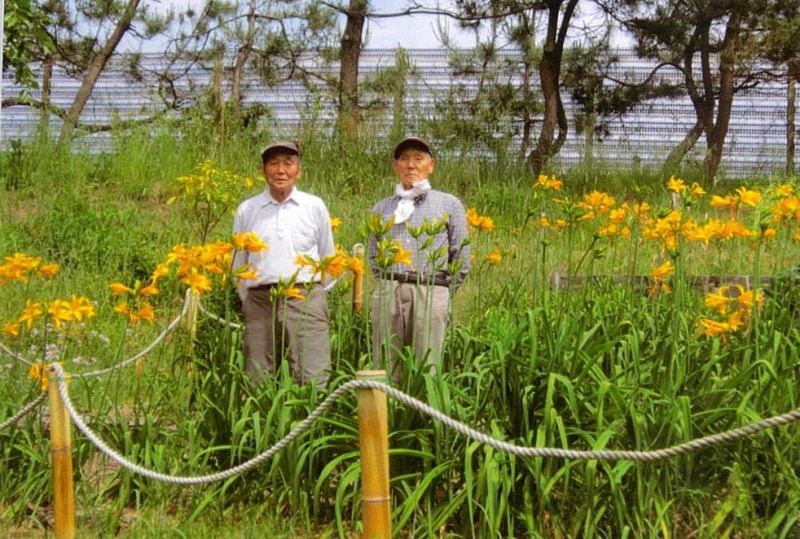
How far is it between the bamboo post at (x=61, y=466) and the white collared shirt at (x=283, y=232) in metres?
1.03

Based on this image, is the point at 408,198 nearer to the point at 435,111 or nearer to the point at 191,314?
the point at 191,314

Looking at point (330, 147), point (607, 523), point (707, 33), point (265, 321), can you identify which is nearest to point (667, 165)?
point (707, 33)

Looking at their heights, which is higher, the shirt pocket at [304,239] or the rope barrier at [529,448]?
the shirt pocket at [304,239]

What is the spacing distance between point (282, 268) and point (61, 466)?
119cm

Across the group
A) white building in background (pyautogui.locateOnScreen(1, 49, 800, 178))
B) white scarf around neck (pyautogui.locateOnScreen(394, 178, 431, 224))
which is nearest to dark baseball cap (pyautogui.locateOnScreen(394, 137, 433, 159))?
white scarf around neck (pyautogui.locateOnScreen(394, 178, 431, 224))

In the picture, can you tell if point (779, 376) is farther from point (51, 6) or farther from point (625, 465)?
point (51, 6)

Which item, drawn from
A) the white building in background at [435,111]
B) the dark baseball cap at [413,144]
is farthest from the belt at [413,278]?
the white building in background at [435,111]

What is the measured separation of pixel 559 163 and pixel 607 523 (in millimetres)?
8495

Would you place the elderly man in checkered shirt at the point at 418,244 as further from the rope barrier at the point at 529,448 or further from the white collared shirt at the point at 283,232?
the rope barrier at the point at 529,448

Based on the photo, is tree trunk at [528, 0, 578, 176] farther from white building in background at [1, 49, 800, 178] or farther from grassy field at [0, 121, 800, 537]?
grassy field at [0, 121, 800, 537]

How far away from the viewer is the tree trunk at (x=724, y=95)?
11188 millimetres

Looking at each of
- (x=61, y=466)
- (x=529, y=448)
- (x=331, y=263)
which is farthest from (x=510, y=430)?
(x=61, y=466)

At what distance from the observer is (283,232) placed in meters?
4.11

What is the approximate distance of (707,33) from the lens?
1178 cm
